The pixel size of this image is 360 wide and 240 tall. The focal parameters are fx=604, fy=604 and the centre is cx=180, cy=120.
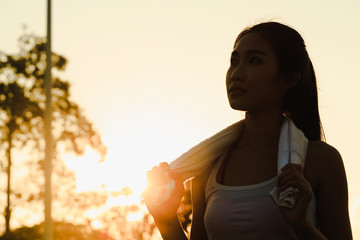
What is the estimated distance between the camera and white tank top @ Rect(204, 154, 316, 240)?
8.59 feet

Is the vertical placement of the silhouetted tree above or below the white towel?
below

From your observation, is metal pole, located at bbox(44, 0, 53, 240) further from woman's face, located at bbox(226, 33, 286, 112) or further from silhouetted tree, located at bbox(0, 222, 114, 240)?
silhouetted tree, located at bbox(0, 222, 114, 240)

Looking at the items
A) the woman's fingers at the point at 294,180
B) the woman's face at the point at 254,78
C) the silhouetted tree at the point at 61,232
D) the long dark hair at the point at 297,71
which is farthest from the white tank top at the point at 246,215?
the silhouetted tree at the point at 61,232

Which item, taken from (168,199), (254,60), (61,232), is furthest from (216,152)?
(61,232)

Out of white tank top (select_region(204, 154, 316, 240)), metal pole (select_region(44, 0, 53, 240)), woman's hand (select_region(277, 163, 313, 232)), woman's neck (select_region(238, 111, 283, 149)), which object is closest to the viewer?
woman's hand (select_region(277, 163, 313, 232))

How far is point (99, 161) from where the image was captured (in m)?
23.0

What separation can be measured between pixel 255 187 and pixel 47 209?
9.38 meters

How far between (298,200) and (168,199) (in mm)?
747

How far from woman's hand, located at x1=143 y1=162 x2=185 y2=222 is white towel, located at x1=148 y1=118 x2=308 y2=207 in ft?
0.08

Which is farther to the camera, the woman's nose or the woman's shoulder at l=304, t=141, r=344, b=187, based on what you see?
the woman's nose

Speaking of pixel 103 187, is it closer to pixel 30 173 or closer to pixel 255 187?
pixel 30 173

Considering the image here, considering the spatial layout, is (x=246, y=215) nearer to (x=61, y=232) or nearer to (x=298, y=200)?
(x=298, y=200)

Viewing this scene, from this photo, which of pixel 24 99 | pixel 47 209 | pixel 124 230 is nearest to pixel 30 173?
pixel 24 99

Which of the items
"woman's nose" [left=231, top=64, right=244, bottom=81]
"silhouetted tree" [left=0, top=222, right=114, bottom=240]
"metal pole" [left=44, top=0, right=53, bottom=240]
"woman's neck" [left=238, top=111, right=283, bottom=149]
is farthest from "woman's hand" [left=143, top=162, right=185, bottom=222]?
"silhouetted tree" [left=0, top=222, right=114, bottom=240]
